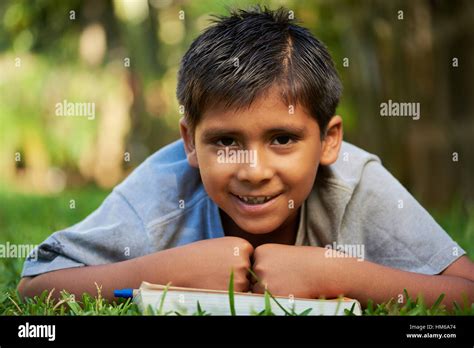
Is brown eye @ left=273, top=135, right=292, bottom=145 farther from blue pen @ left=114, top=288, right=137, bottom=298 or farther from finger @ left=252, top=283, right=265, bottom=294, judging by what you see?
blue pen @ left=114, top=288, right=137, bottom=298

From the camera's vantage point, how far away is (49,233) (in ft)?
10.3

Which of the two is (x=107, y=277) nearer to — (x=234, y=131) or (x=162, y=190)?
(x=162, y=190)

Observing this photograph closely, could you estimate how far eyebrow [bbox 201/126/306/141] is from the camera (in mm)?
1775

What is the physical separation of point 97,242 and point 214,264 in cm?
42

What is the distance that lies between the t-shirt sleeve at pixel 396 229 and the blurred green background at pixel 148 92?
68 cm

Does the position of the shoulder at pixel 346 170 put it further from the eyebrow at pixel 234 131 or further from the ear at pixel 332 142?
the eyebrow at pixel 234 131

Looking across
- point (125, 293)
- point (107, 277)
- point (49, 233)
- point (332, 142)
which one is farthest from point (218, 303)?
point (49, 233)

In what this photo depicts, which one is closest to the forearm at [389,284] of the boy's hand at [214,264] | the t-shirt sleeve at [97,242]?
the boy's hand at [214,264]

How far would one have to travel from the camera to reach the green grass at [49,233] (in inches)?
64.6

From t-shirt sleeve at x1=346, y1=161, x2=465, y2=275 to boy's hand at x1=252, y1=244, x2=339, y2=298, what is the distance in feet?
1.29

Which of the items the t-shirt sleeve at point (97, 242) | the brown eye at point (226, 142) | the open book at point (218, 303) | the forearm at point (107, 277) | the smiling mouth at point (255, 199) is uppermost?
the brown eye at point (226, 142)

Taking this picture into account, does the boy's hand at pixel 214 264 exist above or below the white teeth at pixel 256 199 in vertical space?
below

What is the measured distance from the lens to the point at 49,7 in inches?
274
